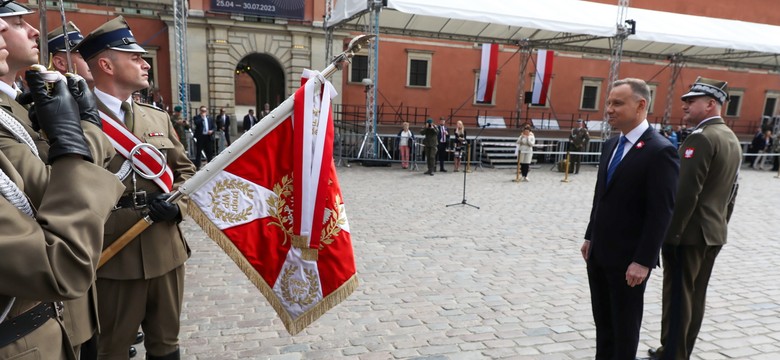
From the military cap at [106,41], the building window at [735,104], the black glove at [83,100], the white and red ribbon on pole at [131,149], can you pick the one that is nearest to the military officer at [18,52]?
the black glove at [83,100]

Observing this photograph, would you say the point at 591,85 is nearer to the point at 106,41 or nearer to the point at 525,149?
Result: the point at 525,149

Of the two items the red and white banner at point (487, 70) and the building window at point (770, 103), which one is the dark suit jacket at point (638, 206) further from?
the building window at point (770, 103)

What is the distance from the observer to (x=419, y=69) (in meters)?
24.2

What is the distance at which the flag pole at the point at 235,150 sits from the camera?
2328 mm

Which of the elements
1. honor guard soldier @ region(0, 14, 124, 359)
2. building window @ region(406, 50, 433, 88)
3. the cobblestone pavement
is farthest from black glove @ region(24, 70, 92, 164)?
building window @ region(406, 50, 433, 88)

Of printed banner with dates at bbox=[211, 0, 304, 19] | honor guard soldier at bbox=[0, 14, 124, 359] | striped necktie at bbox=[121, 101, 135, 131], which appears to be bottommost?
honor guard soldier at bbox=[0, 14, 124, 359]

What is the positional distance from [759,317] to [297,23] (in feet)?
68.8

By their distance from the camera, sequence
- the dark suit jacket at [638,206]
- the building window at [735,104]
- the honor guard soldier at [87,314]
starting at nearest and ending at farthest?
1. the honor guard soldier at [87,314]
2. the dark suit jacket at [638,206]
3. the building window at [735,104]

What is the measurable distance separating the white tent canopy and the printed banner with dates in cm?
569

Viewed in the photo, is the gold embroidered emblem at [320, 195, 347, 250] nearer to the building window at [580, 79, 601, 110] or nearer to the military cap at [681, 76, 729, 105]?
the military cap at [681, 76, 729, 105]

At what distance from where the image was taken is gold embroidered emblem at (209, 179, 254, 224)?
7.83ft

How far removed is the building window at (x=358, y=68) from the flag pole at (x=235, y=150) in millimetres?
21242

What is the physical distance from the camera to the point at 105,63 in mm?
2492

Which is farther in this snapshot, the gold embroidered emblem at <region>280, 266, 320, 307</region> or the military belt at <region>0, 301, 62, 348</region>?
the gold embroidered emblem at <region>280, 266, 320, 307</region>
